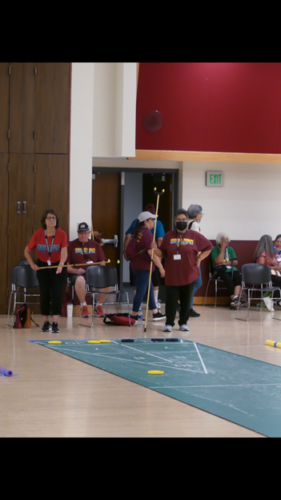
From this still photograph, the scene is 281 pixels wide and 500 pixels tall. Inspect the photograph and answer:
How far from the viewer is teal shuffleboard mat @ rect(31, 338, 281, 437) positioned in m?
5.19

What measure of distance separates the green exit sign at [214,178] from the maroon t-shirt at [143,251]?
3163mm

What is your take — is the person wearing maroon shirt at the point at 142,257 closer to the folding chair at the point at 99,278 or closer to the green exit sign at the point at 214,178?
the folding chair at the point at 99,278

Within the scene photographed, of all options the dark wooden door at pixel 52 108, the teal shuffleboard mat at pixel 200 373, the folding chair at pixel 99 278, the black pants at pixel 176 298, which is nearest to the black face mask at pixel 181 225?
the black pants at pixel 176 298

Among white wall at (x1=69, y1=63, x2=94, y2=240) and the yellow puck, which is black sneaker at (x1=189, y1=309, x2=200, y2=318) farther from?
the yellow puck

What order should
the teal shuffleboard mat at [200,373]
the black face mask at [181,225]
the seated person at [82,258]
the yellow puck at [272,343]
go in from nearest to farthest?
1. the teal shuffleboard mat at [200,373]
2. the yellow puck at [272,343]
3. the black face mask at [181,225]
4. the seated person at [82,258]

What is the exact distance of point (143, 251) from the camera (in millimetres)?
9922

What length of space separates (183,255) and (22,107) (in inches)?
145

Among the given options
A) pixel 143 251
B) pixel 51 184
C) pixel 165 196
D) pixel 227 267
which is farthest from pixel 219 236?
pixel 51 184

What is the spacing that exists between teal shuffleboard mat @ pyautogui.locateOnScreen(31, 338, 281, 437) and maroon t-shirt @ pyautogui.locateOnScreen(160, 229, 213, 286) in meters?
1.00

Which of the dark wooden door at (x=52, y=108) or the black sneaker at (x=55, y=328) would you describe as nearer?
the black sneaker at (x=55, y=328)

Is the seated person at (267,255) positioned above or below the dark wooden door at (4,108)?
below

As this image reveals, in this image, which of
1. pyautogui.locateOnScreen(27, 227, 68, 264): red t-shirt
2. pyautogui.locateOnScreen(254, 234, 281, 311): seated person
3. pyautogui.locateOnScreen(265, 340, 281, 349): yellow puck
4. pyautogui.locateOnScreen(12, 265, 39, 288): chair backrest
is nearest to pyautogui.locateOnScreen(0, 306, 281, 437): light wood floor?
pyautogui.locateOnScreen(265, 340, 281, 349): yellow puck

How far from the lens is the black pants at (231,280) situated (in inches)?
483
